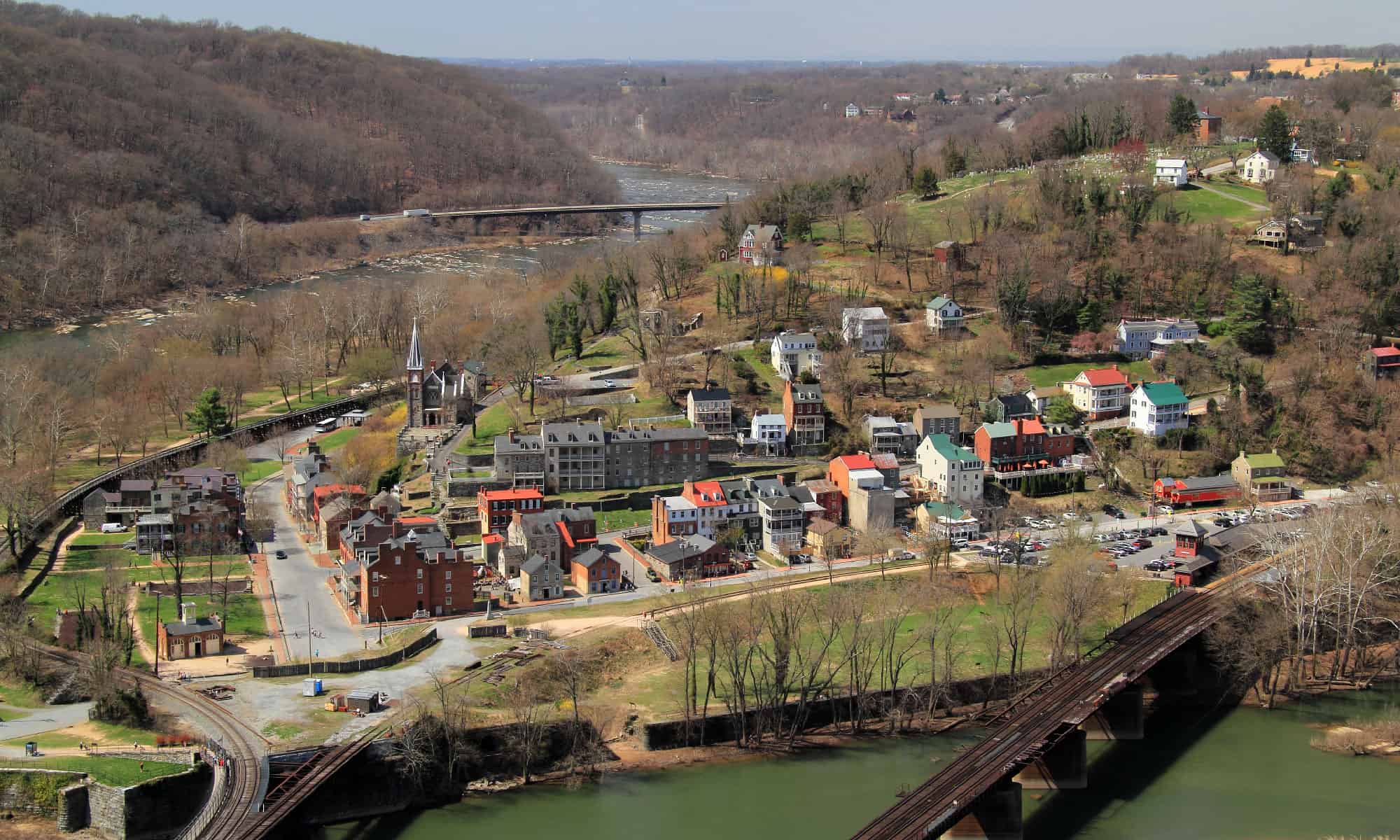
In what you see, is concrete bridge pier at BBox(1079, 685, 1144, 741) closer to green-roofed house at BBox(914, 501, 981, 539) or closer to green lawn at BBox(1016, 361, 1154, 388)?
green-roofed house at BBox(914, 501, 981, 539)

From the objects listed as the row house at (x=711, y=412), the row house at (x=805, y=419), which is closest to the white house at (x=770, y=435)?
the row house at (x=805, y=419)

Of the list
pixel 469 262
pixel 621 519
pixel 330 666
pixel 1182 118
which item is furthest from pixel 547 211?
pixel 330 666

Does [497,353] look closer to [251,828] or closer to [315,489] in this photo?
[315,489]

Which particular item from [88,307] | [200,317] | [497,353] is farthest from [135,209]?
[497,353]

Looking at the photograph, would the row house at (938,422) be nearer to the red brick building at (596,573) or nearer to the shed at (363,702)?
the red brick building at (596,573)

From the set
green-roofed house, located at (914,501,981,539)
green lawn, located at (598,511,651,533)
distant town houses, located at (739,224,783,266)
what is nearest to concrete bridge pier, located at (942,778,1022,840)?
green-roofed house, located at (914,501,981,539)
